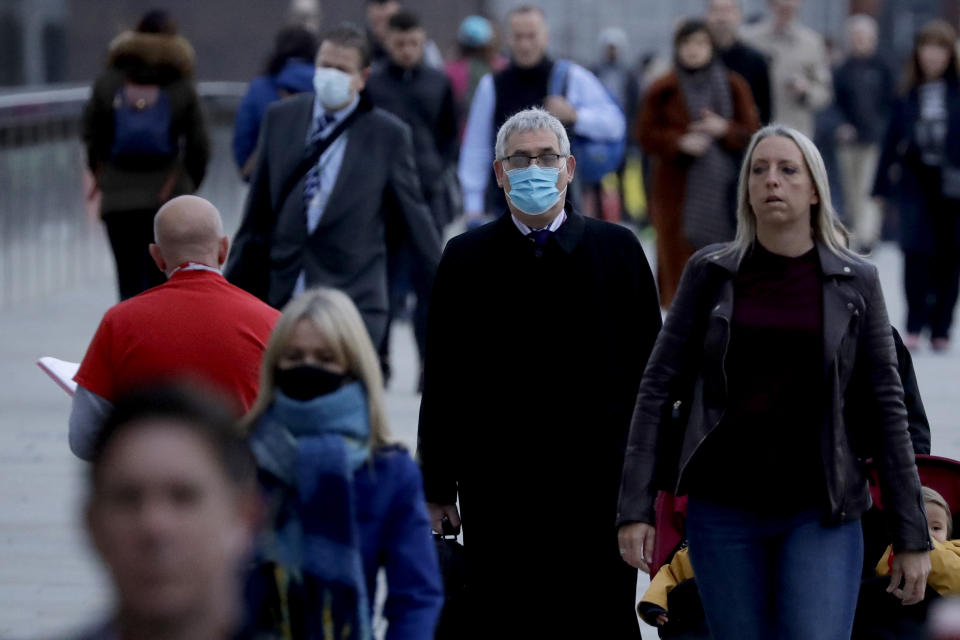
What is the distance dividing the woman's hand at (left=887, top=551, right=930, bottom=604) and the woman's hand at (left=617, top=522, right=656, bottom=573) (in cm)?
53

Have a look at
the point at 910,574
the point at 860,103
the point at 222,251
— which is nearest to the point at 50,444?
the point at 222,251

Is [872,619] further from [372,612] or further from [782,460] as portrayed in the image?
[372,612]

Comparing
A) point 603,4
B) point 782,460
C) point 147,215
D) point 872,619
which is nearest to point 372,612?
point 782,460

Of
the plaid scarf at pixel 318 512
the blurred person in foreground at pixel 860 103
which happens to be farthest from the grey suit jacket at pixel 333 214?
the blurred person in foreground at pixel 860 103

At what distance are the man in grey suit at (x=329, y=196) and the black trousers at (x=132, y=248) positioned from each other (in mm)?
2780

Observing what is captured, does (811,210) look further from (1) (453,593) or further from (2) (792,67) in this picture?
(2) (792,67)

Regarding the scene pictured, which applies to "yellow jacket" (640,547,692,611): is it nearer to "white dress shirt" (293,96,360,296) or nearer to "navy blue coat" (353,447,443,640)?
"navy blue coat" (353,447,443,640)

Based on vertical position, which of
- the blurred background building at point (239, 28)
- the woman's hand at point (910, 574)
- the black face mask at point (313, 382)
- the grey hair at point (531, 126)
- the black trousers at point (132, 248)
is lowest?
the blurred background building at point (239, 28)

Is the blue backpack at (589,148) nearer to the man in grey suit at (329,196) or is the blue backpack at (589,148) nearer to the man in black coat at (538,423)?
the man in grey suit at (329,196)

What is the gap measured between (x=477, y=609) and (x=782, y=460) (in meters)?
0.97

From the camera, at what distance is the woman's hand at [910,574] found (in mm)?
4316

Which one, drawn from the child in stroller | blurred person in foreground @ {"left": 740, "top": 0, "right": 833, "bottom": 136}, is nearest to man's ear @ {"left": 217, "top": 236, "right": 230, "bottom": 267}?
the child in stroller

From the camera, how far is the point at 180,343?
4.70m

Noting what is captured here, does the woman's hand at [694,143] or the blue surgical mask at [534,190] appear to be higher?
the blue surgical mask at [534,190]
